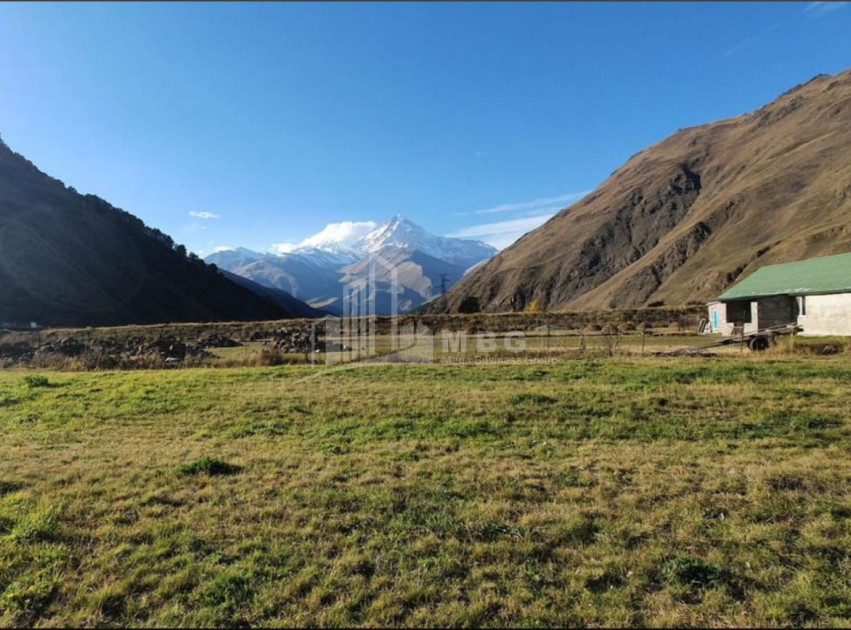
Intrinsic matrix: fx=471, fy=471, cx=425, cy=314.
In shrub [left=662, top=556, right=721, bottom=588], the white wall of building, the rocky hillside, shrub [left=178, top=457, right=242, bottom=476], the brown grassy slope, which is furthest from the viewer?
the brown grassy slope

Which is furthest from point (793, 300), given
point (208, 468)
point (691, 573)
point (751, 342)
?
point (208, 468)

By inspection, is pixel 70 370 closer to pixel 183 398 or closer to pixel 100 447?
pixel 183 398

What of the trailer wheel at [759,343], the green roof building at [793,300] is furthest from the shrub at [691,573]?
the green roof building at [793,300]

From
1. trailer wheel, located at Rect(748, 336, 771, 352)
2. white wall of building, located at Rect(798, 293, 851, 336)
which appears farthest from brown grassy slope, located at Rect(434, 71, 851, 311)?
trailer wheel, located at Rect(748, 336, 771, 352)

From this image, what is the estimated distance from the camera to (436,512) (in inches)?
240

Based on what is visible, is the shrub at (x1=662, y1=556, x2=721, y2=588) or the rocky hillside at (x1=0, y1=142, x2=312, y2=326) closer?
the shrub at (x1=662, y1=556, x2=721, y2=588)

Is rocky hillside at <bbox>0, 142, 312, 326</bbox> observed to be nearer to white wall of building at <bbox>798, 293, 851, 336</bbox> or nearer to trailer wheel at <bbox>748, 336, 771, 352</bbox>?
trailer wheel at <bbox>748, 336, 771, 352</bbox>

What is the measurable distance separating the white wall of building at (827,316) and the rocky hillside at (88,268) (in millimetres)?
100413

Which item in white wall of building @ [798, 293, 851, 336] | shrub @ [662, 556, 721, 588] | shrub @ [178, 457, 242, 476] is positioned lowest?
shrub @ [662, 556, 721, 588]

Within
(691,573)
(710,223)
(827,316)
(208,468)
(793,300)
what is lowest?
(691,573)

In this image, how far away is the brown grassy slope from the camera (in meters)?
109

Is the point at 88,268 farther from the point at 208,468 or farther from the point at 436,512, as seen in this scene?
the point at 436,512

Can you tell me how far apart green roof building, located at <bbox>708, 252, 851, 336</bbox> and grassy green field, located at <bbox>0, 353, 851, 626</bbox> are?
2652 cm

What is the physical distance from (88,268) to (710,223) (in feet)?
531
